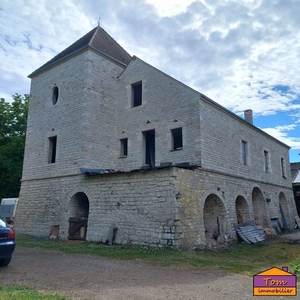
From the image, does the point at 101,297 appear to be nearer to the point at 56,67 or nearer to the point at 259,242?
the point at 259,242

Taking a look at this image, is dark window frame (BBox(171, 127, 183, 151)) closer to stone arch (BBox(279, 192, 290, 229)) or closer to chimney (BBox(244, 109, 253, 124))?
chimney (BBox(244, 109, 253, 124))

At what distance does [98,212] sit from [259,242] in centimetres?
754

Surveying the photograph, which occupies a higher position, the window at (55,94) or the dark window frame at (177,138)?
the window at (55,94)

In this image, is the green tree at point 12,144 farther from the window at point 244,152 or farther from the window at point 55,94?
the window at point 244,152

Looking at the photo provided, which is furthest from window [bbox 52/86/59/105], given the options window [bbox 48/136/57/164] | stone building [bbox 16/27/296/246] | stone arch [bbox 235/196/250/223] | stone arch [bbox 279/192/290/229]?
stone arch [bbox 279/192/290/229]

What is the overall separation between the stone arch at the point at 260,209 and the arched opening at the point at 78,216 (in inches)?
389

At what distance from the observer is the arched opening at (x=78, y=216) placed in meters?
13.3

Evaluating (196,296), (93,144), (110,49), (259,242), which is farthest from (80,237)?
(110,49)

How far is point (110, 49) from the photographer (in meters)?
17.3

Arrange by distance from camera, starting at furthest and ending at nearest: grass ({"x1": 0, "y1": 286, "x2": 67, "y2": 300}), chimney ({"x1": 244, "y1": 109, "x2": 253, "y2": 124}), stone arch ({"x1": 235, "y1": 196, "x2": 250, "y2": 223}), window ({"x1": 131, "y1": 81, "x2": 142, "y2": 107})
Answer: chimney ({"x1": 244, "y1": 109, "x2": 253, "y2": 124}), window ({"x1": 131, "y1": 81, "x2": 142, "y2": 107}), stone arch ({"x1": 235, "y1": 196, "x2": 250, "y2": 223}), grass ({"x1": 0, "y1": 286, "x2": 67, "y2": 300})

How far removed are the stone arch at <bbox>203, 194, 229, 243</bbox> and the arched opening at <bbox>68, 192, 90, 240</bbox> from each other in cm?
564

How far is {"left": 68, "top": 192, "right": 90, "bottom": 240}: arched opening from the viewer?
13.3 meters

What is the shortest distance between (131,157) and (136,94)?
363 centimetres

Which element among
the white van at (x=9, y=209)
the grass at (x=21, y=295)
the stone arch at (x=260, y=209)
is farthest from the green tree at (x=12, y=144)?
the grass at (x=21, y=295)
